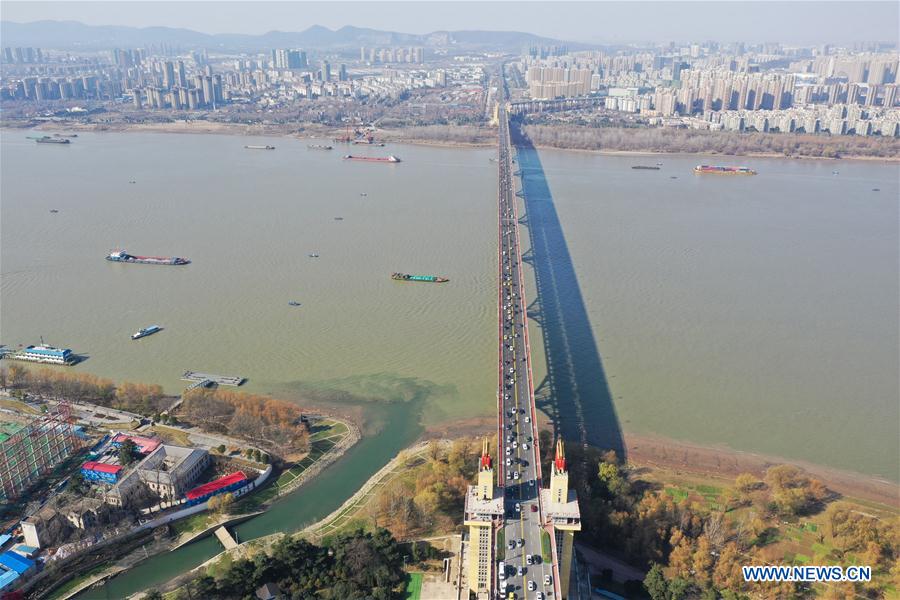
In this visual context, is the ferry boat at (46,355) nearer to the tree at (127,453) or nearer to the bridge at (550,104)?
the tree at (127,453)

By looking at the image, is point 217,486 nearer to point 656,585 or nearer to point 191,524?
point 191,524

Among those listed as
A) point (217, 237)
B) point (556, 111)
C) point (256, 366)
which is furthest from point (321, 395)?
point (556, 111)

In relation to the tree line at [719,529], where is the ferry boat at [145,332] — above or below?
above

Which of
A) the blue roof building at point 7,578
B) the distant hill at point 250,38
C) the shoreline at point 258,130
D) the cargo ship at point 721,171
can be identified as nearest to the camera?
the blue roof building at point 7,578

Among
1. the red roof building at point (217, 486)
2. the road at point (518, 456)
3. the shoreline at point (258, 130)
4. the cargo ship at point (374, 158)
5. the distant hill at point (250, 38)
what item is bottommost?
the red roof building at point (217, 486)

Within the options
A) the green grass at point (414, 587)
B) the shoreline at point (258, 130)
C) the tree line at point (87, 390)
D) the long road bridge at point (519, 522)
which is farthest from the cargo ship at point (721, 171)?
the green grass at point (414, 587)

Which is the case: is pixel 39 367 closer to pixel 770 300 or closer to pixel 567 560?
pixel 567 560

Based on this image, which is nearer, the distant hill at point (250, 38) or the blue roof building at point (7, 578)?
the blue roof building at point (7, 578)

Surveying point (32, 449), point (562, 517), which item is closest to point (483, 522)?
point (562, 517)
